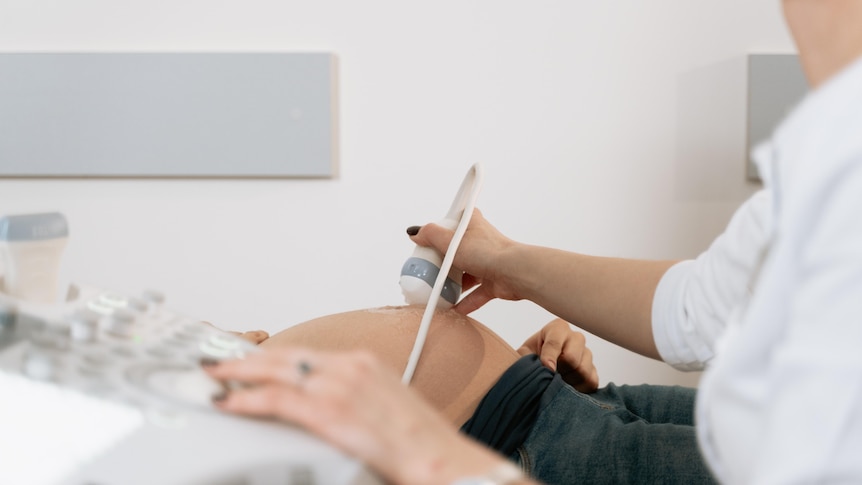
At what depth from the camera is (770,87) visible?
1635mm

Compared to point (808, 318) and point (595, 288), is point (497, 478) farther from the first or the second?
point (595, 288)

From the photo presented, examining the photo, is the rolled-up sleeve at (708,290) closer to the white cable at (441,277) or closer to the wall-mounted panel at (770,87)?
the white cable at (441,277)

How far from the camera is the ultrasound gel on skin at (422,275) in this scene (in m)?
1.01

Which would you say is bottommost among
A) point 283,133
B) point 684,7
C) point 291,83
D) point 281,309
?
point 281,309

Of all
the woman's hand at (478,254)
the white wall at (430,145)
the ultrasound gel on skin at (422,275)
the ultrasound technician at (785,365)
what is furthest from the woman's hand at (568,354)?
the ultrasound technician at (785,365)

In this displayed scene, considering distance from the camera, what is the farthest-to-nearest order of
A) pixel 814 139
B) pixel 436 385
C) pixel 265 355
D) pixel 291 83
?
pixel 291 83
pixel 436 385
pixel 265 355
pixel 814 139

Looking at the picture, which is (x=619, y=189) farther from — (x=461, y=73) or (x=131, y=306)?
(x=131, y=306)

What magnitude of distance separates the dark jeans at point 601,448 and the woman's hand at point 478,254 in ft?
0.66

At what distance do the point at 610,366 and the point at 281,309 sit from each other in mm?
771

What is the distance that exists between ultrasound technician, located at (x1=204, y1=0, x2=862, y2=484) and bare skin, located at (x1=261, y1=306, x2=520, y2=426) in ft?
1.56

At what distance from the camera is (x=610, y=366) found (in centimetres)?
173

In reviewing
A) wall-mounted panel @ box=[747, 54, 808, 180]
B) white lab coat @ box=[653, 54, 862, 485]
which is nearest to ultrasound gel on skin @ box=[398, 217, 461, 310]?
white lab coat @ box=[653, 54, 862, 485]

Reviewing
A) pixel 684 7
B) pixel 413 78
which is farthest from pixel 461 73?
pixel 684 7

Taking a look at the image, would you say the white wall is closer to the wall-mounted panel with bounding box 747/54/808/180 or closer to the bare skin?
the wall-mounted panel with bounding box 747/54/808/180
